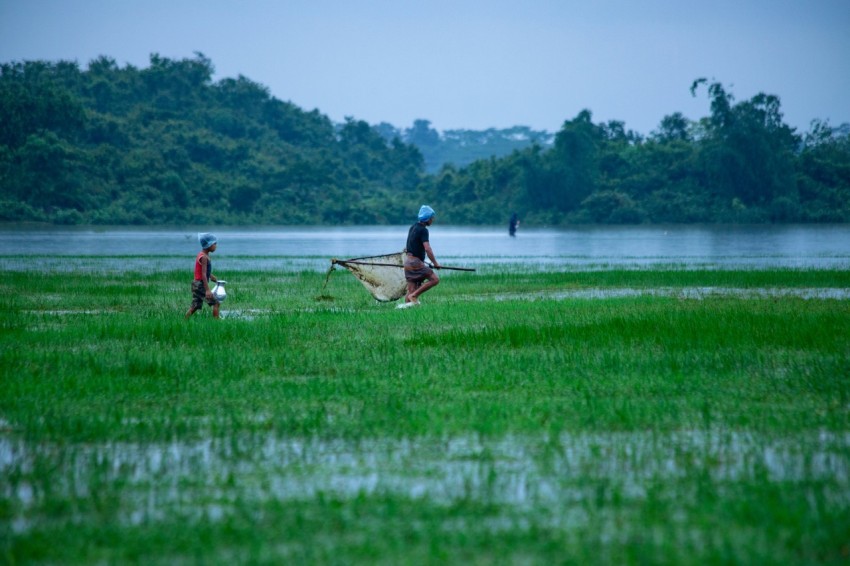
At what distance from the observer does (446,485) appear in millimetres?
6324

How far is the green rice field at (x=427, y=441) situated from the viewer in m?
5.35

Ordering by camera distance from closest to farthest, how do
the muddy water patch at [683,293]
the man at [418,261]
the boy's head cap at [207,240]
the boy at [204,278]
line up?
the boy's head cap at [207,240] < the boy at [204,278] < the man at [418,261] < the muddy water patch at [683,293]

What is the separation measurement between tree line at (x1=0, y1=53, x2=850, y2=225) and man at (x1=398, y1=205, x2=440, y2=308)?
70.6 metres

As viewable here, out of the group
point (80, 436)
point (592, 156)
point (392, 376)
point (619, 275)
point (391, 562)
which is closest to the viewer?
point (391, 562)

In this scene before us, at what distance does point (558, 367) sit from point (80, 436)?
15.7ft

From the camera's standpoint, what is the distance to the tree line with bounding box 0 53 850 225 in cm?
8706

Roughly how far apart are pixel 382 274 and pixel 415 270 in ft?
2.76

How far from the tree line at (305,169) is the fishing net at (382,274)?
69.9 meters

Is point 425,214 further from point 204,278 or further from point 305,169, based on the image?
point 305,169

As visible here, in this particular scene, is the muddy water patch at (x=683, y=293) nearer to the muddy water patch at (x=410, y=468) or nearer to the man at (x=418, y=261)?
the man at (x=418, y=261)

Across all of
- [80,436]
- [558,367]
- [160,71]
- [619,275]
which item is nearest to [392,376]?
[558,367]

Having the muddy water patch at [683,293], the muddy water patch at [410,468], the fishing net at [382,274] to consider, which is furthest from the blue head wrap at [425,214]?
the muddy water patch at [410,468]

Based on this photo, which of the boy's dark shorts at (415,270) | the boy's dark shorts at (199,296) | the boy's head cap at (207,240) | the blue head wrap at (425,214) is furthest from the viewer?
the boy's dark shorts at (415,270)

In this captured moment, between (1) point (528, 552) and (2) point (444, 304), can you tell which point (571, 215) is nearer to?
(2) point (444, 304)
